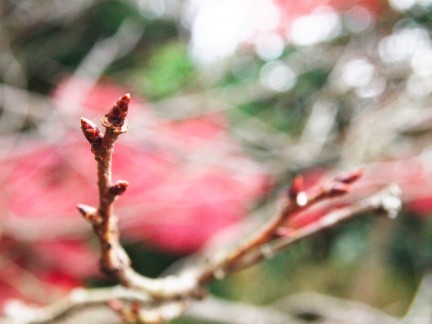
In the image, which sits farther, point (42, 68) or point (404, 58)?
point (42, 68)

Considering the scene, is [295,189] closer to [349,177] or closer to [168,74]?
[349,177]

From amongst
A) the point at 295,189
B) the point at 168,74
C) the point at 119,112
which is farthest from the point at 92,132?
the point at 168,74

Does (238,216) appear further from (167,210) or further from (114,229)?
(114,229)

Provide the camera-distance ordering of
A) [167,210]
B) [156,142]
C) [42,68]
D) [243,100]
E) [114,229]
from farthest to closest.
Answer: [42,68]
[243,100]
[167,210]
[156,142]
[114,229]

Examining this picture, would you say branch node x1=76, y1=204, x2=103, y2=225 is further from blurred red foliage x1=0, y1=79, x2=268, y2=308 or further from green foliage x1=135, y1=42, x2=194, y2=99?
green foliage x1=135, y1=42, x2=194, y2=99

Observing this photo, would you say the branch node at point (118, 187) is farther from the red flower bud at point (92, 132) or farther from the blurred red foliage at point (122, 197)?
the blurred red foliage at point (122, 197)

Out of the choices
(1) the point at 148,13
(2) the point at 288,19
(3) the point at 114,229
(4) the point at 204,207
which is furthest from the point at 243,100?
Answer: (3) the point at 114,229

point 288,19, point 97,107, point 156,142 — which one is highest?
point 288,19

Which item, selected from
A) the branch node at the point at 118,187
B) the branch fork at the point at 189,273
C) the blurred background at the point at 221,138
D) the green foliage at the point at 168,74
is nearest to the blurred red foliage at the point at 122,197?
the blurred background at the point at 221,138
